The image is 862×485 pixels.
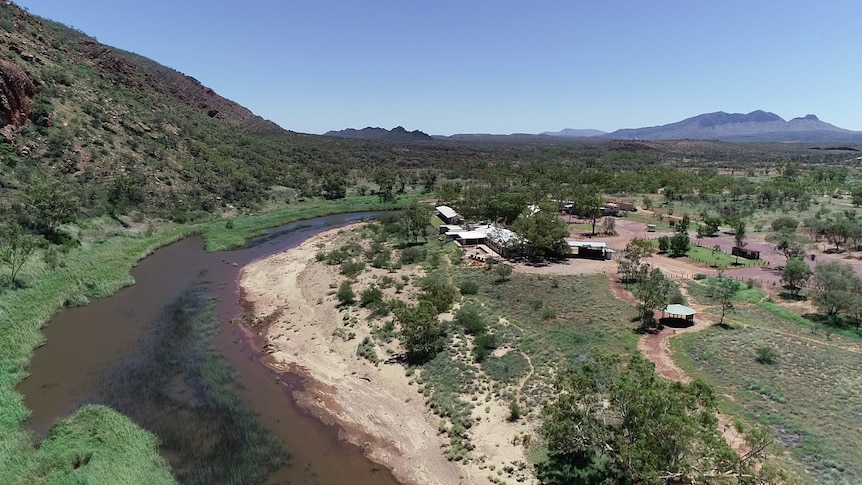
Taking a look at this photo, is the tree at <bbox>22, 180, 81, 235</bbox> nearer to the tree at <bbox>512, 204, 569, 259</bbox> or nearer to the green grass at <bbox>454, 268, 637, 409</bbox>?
the green grass at <bbox>454, 268, 637, 409</bbox>

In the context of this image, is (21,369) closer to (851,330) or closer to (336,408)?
(336,408)

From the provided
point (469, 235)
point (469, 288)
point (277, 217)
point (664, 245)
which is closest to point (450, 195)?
point (469, 235)

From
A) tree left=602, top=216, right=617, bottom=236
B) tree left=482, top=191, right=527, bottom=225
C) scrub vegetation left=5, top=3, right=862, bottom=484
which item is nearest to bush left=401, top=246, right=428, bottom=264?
scrub vegetation left=5, top=3, right=862, bottom=484

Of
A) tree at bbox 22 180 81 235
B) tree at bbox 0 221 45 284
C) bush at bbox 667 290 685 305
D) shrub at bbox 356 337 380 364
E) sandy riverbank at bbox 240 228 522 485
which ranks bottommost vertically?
sandy riverbank at bbox 240 228 522 485

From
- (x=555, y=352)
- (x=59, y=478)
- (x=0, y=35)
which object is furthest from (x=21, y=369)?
(x=0, y=35)

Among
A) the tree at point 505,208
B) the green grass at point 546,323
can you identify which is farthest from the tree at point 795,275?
the tree at point 505,208

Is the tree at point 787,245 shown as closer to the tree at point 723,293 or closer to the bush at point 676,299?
the tree at point 723,293
